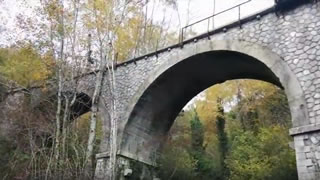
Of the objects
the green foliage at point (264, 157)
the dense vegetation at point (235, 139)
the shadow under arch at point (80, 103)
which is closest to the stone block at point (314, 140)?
the dense vegetation at point (235, 139)

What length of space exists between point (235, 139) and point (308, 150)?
8.95m

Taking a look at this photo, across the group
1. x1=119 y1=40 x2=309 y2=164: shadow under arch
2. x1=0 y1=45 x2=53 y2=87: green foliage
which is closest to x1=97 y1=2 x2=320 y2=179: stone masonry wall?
x1=119 y1=40 x2=309 y2=164: shadow under arch

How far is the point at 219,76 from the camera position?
38.1ft

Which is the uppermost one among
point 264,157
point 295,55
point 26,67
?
point 26,67

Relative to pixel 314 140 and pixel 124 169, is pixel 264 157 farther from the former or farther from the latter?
pixel 314 140

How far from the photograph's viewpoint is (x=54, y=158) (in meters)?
10.6

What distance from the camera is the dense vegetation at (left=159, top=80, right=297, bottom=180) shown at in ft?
43.7

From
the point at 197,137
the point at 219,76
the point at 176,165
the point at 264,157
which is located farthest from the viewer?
the point at 197,137

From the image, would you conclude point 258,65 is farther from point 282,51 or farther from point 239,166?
point 239,166

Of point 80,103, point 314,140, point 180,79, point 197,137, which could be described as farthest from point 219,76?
point 197,137

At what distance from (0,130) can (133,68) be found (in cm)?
473

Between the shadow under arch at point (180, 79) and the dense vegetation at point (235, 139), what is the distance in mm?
1105

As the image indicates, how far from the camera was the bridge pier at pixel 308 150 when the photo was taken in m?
7.57

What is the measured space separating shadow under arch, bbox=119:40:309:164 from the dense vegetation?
1.11 m
